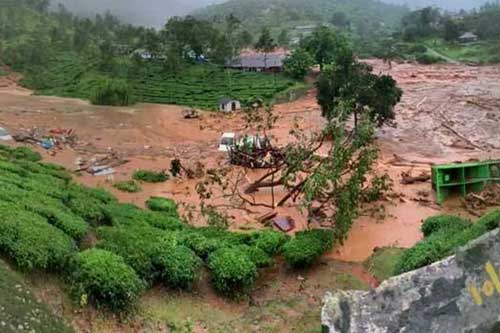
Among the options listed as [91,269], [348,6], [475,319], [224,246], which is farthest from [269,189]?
[348,6]

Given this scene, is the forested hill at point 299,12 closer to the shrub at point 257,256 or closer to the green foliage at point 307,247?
the green foliage at point 307,247

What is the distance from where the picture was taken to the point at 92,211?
15469 mm

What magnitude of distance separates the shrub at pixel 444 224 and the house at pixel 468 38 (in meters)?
70.7

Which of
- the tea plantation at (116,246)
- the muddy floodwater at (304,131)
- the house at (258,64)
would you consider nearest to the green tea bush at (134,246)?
the tea plantation at (116,246)

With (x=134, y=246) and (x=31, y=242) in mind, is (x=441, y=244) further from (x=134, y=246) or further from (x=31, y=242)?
(x=31, y=242)

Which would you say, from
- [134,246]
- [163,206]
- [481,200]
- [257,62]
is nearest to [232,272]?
[134,246]

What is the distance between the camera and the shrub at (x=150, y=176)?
83.0ft

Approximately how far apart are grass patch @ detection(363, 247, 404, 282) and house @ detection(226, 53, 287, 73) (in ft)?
140

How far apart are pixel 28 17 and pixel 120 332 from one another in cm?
8391

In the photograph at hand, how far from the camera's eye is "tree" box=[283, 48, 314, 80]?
54281 millimetres

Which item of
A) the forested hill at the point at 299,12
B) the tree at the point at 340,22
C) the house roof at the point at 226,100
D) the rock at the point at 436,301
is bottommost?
A: the house roof at the point at 226,100

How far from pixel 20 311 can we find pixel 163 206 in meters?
11.8

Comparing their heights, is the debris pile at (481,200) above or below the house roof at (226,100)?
below

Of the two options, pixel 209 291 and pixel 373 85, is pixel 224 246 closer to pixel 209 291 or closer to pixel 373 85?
pixel 209 291
